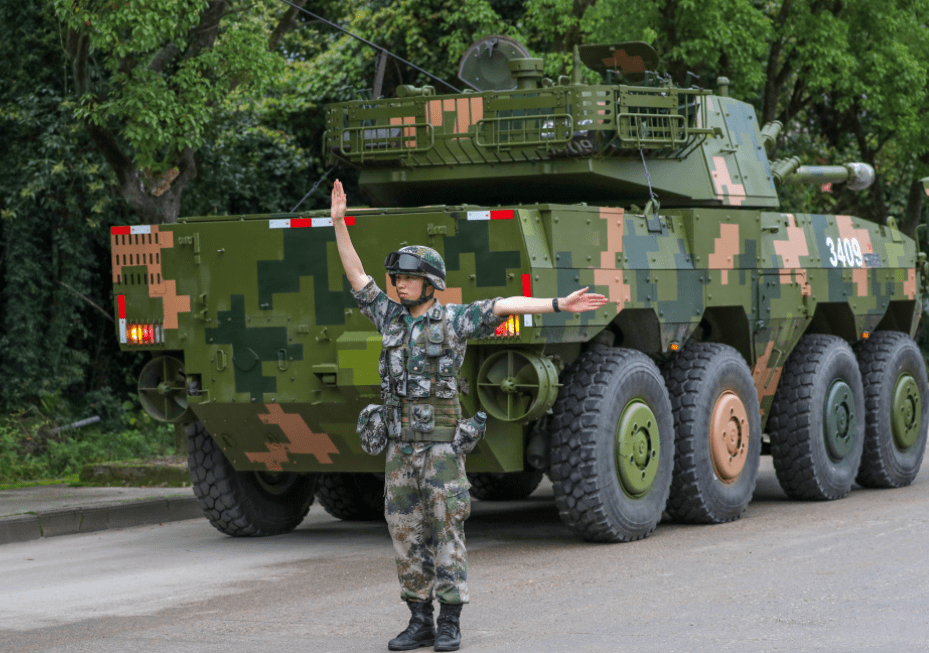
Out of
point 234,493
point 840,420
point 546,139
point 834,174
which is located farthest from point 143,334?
point 834,174

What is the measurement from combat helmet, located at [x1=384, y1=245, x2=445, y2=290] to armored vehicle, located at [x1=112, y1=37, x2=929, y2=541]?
7.56ft

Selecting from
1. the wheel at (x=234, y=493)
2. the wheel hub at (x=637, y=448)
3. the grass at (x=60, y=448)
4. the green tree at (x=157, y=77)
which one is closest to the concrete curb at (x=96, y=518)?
the wheel at (x=234, y=493)

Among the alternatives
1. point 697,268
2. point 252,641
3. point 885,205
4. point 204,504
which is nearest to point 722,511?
point 697,268

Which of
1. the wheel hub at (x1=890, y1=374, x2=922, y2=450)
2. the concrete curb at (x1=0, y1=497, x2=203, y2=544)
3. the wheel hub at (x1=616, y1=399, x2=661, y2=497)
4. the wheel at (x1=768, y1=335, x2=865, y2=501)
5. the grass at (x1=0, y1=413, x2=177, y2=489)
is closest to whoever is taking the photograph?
the wheel hub at (x1=616, y1=399, x2=661, y2=497)

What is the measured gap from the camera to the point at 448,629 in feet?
20.6

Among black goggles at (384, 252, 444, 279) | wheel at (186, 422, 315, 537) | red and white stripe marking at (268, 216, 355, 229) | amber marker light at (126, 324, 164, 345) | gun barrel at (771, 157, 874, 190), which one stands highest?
gun barrel at (771, 157, 874, 190)

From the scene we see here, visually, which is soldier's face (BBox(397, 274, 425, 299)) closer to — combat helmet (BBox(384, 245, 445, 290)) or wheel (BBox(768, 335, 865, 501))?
combat helmet (BBox(384, 245, 445, 290))

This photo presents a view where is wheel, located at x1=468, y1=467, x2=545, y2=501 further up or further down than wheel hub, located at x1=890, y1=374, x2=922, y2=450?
further down

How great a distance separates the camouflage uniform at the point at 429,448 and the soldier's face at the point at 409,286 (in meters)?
0.10

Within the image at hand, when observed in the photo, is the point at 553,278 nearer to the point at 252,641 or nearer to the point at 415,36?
the point at 252,641

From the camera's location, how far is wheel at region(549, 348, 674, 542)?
913 cm

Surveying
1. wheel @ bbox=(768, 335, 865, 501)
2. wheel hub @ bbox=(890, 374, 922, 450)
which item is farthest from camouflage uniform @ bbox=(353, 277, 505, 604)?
wheel hub @ bbox=(890, 374, 922, 450)

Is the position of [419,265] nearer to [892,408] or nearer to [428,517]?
[428,517]

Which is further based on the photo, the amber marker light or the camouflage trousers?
the amber marker light
